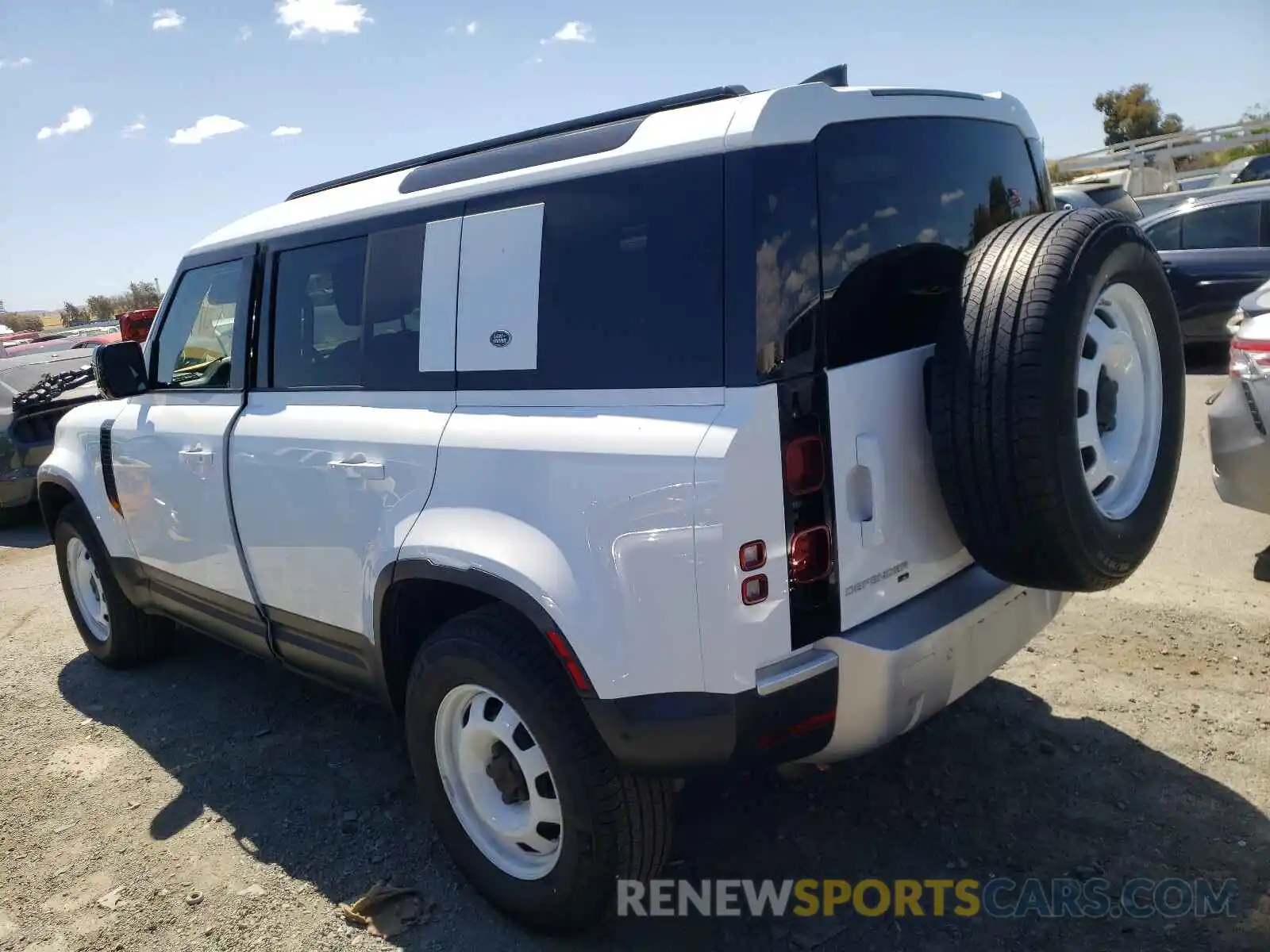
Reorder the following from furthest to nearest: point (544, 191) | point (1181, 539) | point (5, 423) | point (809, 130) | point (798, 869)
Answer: point (5, 423)
point (1181, 539)
point (798, 869)
point (544, 191)
point (809, 130)

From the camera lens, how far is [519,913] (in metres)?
2.76

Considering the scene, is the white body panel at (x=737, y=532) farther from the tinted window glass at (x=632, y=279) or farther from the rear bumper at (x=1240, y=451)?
the rear bumper at (x=1240, y=451)

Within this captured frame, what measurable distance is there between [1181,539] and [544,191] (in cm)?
424

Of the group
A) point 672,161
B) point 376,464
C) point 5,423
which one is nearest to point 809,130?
point 672,161

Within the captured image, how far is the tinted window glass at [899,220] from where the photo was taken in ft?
7.64

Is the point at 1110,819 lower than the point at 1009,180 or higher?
lower

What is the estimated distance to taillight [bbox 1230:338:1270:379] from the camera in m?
4.07

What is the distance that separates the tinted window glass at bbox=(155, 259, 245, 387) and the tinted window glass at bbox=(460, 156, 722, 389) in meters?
1.74

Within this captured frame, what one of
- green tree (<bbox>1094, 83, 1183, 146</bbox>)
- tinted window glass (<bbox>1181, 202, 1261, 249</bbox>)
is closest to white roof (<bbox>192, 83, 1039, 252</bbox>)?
tinted window glass (<bbox>1181, 202, 1261, 249</bbox>)

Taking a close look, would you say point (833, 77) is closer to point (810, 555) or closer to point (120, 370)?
point (810, 555)

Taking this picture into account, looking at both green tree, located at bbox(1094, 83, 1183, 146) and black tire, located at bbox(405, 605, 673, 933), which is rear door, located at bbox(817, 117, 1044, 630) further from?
green tree, located at bbox(1094, 83, 1183, 146)

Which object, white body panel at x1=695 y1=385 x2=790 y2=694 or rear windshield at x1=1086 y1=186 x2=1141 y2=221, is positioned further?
rear windshield at x1=1086 y1=186 x2=1141 y2=221

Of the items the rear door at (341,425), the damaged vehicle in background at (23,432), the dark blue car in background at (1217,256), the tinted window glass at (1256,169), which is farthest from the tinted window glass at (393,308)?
the tinted window glass at (1256,169)

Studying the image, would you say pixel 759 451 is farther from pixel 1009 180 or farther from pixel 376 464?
pixel 1009 180
